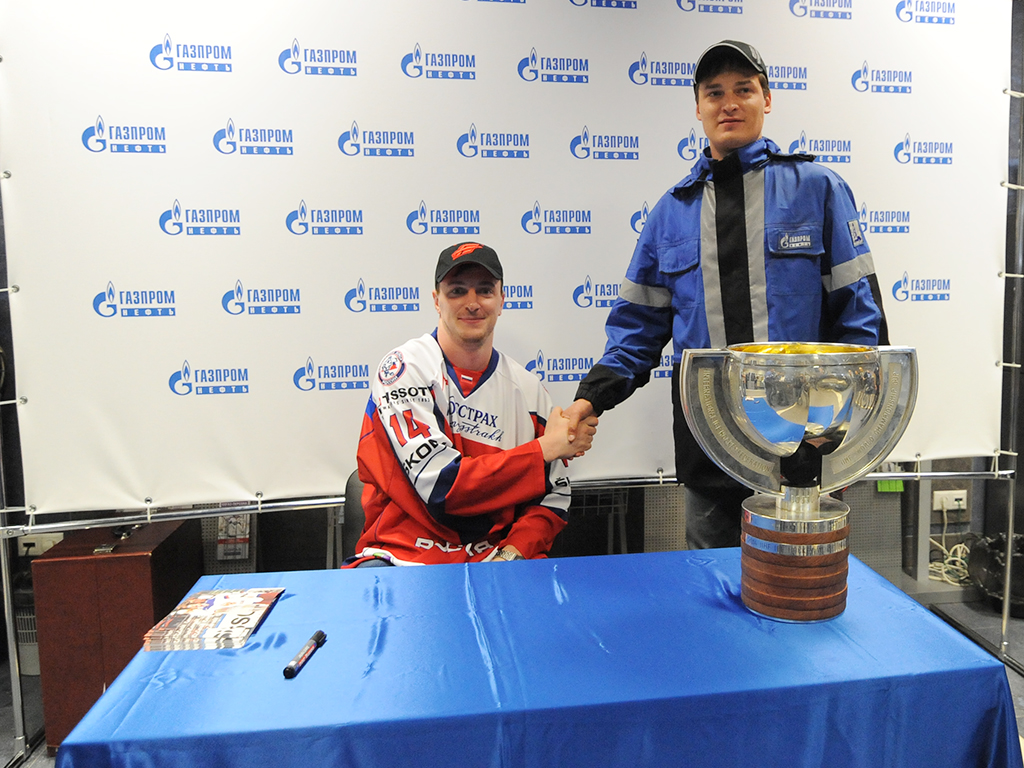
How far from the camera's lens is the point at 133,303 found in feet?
7.37

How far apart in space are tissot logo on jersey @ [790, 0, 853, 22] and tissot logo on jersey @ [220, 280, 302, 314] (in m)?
2.09

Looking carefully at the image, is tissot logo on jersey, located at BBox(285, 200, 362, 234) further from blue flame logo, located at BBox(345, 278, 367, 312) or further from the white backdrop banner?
blue flame logo, located at BBox(345, 278, 367, 312)

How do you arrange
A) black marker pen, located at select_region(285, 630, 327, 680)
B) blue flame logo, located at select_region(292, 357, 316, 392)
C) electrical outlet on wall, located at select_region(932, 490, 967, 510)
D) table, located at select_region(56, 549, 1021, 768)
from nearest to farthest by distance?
1. table, located at select_region(56, 549, 1021, 768)
2. black marker pen, located at select_region(285, 630, 327, 680)
3. blue flame logo, located at select_region(292, 357, 316, 392)
4. electrical outlet on wall, located at select_region(932, 490, 967, 510)

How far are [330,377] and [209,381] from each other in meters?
0.40

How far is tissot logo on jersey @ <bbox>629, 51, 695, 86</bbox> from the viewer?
7.94 feet

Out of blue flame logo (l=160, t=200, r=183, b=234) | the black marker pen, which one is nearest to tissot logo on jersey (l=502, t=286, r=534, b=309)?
blue flame logo (l=160, t=200, r=183, b=234)

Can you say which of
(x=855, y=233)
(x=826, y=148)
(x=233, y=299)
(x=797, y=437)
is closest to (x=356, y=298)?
(x=233, y=299)

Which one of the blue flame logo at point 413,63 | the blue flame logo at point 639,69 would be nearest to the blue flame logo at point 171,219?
the blue flame logo at point 413,63

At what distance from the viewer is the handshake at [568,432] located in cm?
187

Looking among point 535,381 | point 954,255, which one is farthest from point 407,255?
point 954,255

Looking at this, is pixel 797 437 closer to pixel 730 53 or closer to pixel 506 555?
pixel 506 555

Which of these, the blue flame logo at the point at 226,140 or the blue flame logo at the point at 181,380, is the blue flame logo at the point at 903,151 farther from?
the blue flame logo at the point at 181,380

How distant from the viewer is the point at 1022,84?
2789 millimetres

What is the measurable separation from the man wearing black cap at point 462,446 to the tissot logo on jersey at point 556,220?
44cm
